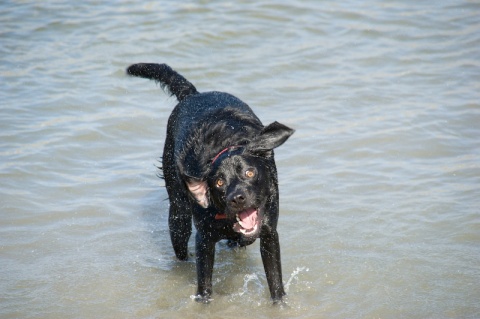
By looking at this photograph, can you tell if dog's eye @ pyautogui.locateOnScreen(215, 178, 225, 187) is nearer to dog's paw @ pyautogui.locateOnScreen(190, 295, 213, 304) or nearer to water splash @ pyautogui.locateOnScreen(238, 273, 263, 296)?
dog's paw @ pyautogui.locateOnScreen(190, 295, 213, 304)

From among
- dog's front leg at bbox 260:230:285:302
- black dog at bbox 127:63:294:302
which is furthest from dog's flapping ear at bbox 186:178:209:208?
dog's front leg at bbox 260:230:285:302

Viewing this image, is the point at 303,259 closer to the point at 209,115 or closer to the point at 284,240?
the point at 284,240

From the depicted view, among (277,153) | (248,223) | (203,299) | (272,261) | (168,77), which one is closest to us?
(248,223)

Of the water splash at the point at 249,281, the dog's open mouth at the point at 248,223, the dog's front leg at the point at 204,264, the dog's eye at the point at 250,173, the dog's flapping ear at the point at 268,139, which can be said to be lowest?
the water splash at the point at 249,281

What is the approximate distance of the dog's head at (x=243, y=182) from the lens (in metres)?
4.13

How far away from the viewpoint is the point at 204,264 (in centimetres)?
471

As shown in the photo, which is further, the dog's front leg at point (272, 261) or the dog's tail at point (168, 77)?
the dog's tail at point (168, 77)

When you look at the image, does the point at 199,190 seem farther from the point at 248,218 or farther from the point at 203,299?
the point at 203,299

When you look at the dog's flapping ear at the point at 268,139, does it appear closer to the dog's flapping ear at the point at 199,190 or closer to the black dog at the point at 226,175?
the black dog at the point at 226,175

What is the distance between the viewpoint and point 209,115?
4781mm

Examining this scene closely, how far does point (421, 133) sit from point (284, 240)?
273cm

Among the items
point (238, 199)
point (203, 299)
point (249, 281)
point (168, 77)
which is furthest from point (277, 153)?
point (238, 199)

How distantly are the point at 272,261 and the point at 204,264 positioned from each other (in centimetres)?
48

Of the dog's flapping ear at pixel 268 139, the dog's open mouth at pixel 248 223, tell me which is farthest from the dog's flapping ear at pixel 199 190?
the dog's flapping ear at pixel 268 139
